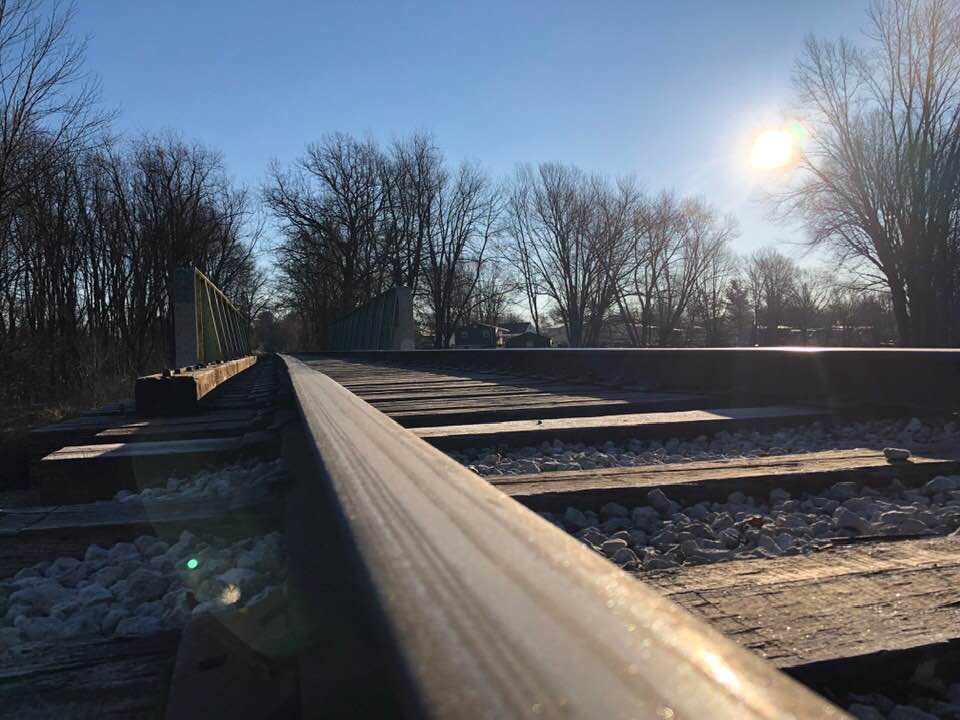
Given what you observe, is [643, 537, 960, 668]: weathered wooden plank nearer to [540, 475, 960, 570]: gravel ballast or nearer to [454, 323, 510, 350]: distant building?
[540, 475, 960, 570]: gravel ballast

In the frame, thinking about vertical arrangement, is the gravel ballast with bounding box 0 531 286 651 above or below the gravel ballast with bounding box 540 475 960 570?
below

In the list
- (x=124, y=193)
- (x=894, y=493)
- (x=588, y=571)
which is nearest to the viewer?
(x=588, y=571)

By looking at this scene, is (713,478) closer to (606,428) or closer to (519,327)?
(606,428)

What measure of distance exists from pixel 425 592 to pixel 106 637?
3.98 ft

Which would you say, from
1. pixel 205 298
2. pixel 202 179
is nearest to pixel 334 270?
pixel 202 179

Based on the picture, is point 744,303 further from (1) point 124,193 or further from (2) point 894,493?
(2) point 894,493

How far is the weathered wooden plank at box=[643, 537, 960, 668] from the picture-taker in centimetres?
95

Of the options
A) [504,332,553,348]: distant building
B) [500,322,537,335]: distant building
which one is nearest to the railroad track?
[504,332,553,348]: distant building

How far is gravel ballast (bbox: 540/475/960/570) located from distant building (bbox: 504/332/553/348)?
54.5 meters

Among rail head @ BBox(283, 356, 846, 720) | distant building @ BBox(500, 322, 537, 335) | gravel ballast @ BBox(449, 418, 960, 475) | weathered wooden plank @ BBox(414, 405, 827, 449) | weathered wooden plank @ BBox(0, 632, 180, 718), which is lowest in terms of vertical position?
weathered wooden plank @ BBox(0, 632, 180, 718)

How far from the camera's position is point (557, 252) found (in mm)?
55406

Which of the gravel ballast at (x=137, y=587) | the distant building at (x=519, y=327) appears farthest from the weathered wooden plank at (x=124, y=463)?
the distant building at (x=519, y=327)

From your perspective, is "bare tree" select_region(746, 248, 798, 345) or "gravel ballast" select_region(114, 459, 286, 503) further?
"bare tree" select_region(746, 248, 798, 345)

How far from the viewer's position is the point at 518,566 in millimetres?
714
